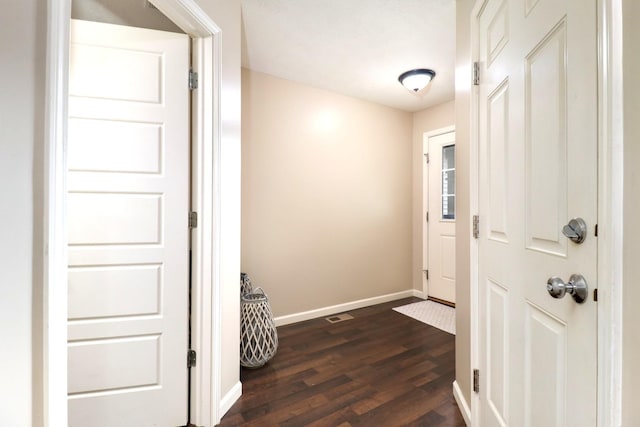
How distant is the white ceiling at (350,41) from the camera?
2020 mm

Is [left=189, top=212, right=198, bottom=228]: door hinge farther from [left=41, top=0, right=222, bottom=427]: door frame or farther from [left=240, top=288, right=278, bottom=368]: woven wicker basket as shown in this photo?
[left=240, top=288, right=278, bottom=368]: woven wicker basket

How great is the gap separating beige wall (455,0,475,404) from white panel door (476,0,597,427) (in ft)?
0.59

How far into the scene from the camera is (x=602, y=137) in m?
0.65

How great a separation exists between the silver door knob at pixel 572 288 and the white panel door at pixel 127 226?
5.10 feet

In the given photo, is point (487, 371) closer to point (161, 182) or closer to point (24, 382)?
point (24, 382)

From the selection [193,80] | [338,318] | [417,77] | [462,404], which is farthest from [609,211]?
[338,318]

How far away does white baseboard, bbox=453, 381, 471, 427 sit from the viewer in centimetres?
158

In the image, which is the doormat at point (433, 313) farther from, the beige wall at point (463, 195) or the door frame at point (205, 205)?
the door frame at point (205, 205)

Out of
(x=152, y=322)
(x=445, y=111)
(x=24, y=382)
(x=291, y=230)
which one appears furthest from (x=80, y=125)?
(x=445, y=111)

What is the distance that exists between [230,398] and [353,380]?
80 cm

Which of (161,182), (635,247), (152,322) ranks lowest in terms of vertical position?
(152,322)

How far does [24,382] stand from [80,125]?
4.03 ft

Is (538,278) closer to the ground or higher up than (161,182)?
closer to the ground

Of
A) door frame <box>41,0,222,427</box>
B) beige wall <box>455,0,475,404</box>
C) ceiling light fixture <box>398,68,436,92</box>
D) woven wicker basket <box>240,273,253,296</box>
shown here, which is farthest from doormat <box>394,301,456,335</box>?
ceiling light fixture <box>398,68,436,92</box>
